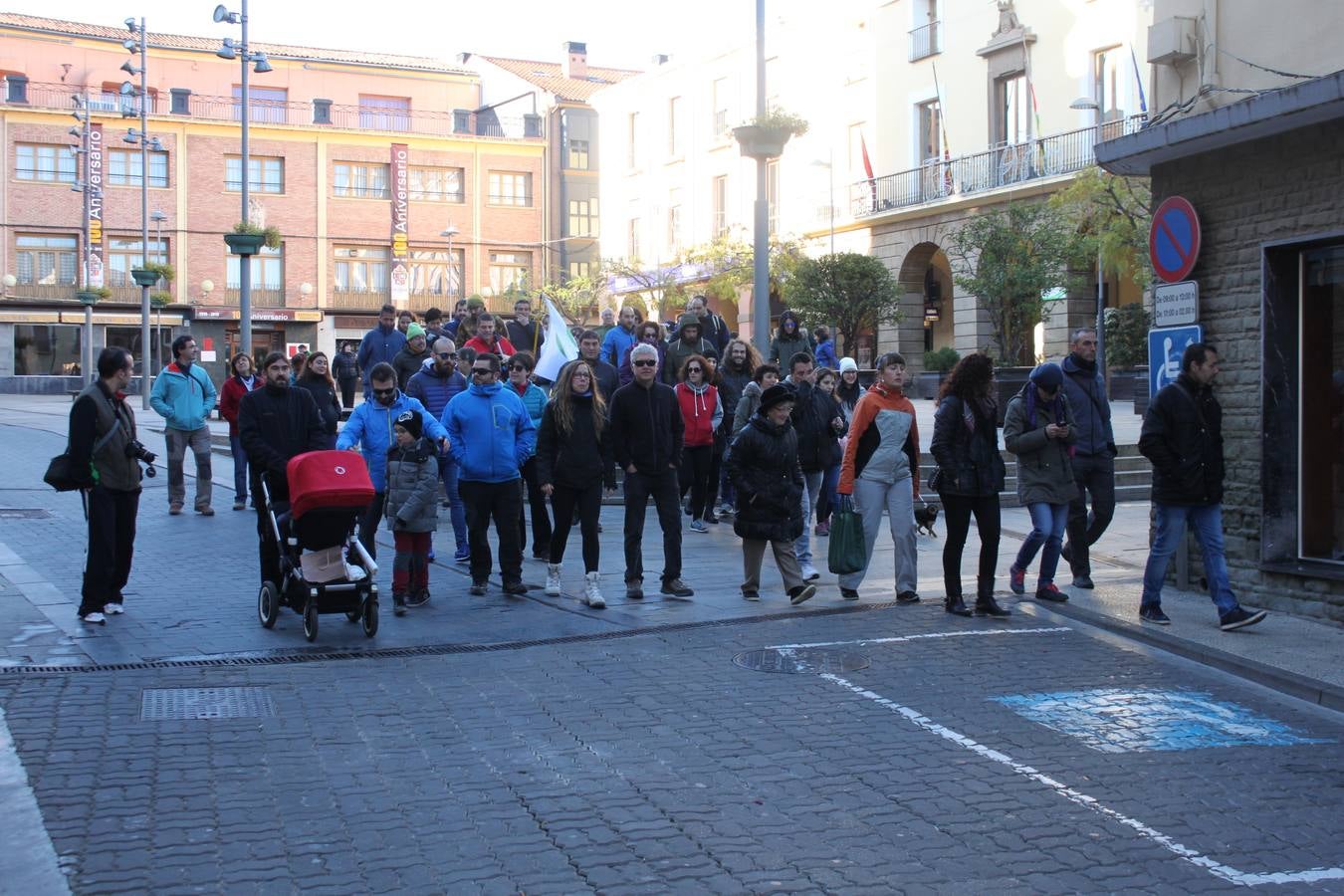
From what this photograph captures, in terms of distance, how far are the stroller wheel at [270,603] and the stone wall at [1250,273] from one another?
7.00 metres

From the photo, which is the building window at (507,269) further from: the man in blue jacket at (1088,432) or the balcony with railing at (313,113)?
the man in blue jacket at (1088,432)

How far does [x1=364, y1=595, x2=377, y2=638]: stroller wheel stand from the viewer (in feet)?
29.4

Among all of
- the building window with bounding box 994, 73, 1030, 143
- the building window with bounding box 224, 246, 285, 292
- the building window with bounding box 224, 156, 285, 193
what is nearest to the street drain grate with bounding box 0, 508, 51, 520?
the building window with bounding box 994, 73, 1030, 143

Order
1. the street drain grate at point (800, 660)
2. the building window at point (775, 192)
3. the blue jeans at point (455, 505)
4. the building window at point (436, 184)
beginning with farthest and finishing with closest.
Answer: the building window at point (436, 184), the building window at point (775, 192), the blue jeans at point (455, 505), the street drain grate at point (800, 660)

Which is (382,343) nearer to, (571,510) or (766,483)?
(571,510)

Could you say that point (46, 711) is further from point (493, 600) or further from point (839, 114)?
point (839, 114)

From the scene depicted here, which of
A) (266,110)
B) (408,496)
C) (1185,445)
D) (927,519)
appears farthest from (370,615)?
(266,110)

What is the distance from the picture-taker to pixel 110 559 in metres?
9.42

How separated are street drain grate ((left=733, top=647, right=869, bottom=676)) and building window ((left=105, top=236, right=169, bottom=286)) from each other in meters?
53.3

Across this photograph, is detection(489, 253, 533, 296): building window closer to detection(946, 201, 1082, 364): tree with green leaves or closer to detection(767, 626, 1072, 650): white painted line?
detection(946, 201, 1082, 364): tree with green leaves

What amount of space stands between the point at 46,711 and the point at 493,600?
402 cm

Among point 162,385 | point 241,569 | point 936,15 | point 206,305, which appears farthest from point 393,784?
point 206,305

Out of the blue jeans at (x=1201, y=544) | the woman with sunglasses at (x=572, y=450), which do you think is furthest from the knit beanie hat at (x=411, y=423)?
the blue jeans at (x=1201, y=544)

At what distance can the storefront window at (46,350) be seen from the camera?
56281 mm
